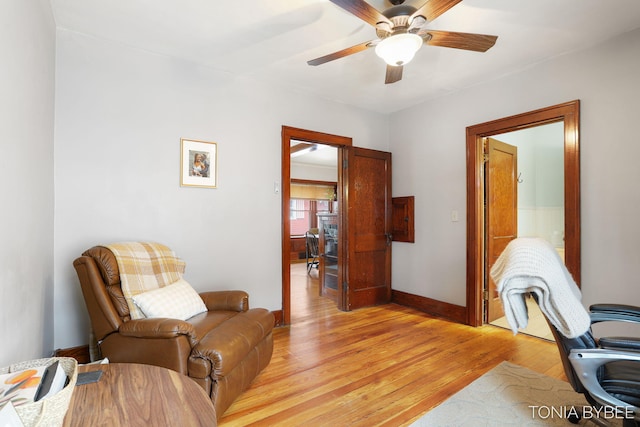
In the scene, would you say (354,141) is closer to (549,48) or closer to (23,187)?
(549,48)

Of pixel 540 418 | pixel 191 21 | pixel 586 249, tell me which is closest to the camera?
pixel 540 418

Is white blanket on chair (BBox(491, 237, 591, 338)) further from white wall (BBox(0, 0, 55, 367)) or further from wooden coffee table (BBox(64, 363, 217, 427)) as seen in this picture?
white wall (BBox(0, 0, 55, 367))

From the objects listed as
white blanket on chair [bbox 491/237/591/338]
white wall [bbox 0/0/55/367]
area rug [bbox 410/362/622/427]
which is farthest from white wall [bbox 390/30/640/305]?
white wall [bbox 0/0/55/367]

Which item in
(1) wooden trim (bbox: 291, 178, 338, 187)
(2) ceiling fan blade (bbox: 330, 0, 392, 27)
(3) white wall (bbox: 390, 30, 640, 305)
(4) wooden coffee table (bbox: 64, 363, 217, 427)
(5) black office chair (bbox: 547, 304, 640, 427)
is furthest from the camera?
(1) wooden trim (bbox: 291, 178, 338, 187)

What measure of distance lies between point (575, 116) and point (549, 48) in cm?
63

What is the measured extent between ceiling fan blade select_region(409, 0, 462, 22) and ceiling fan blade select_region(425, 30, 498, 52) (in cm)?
Result: 16

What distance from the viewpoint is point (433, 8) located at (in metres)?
1.67

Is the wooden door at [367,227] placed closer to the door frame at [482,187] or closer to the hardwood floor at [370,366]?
the hardwood floor at [370,366]

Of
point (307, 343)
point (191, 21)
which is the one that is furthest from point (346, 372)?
point (191, 21)

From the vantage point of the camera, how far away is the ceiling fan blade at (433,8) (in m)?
1.60

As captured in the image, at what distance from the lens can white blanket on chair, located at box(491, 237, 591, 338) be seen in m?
1.35

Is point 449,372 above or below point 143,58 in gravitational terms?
below

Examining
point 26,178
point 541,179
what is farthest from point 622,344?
point 541,179

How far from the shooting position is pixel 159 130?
275 centimetres
